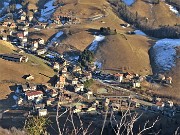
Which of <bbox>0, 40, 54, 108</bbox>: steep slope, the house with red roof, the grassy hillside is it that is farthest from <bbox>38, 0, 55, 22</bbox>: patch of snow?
the house with red roof

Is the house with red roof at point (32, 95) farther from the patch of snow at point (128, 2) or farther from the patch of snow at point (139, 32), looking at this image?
the patch of snow at point (128, 2)

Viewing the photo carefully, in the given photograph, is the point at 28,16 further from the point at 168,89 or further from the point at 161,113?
the point at 161,113

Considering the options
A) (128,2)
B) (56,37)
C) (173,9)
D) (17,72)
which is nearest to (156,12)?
(173,9)

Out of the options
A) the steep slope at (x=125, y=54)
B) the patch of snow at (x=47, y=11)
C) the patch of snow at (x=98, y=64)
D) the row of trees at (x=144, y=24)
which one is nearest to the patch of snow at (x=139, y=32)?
the row of trees at (x=144, y=24)

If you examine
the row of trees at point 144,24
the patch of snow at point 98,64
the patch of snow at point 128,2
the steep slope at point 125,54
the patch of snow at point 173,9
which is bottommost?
the patch of snow at point 98,64

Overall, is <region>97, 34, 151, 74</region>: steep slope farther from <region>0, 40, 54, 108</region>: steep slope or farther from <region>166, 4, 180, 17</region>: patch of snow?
<region>166, 4, 180, 17</region>: patch of snow

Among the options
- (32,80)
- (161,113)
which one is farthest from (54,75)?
(161,113)

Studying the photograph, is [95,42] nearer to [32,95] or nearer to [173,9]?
[32,95]
